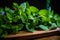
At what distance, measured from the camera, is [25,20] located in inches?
56.9

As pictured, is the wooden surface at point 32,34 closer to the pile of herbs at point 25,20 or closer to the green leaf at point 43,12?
the pile of herbs at point 25,20

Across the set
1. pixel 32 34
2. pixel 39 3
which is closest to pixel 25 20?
pixel 32 34

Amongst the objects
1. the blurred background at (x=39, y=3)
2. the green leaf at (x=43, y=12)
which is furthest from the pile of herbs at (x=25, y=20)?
the blurred background at (x=39, y=3)

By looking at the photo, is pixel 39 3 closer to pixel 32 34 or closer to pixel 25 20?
pixel 25 20

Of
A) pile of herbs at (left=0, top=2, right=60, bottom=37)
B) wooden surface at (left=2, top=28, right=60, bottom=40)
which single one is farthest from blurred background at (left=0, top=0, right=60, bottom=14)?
wooden surface at (left=2, top=28, right=60, bottom=40)

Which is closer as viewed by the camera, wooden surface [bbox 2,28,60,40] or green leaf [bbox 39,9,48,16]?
wooden surface [bbox 2,28,60,40]

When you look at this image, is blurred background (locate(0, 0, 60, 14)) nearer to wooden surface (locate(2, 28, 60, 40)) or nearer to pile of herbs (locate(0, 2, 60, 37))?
pile of herbs (locate(0, 2, 60, 37))

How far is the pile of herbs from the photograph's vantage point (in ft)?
4.52

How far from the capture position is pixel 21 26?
1412 mm

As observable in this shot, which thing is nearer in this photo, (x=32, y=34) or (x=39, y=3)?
(x=32, y=34)

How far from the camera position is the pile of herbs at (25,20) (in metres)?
1.38

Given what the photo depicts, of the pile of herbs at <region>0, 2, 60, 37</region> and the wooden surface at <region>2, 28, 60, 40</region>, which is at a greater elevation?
the pile of herbs at <region>0, 2, 60, 37</region>

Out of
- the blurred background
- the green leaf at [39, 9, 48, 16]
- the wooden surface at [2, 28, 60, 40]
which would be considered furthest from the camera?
the blurred background

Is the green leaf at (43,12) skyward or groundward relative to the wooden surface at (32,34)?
skyward
